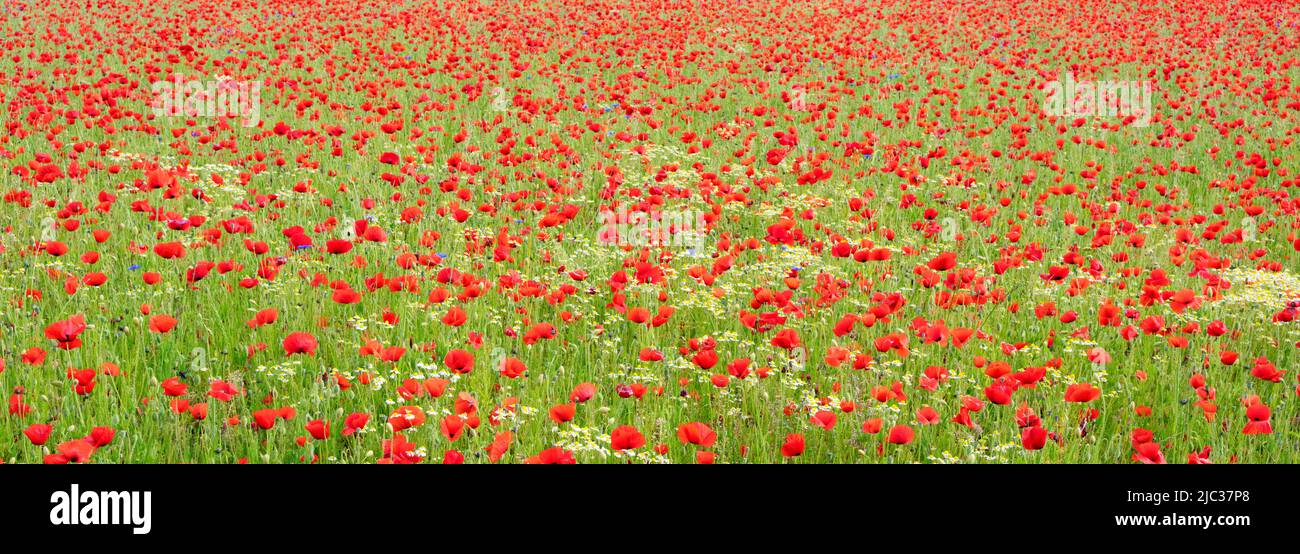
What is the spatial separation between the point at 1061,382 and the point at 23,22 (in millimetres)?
17054

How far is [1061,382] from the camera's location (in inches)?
162

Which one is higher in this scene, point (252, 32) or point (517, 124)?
point (252, 32)

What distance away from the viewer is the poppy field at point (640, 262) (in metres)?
3.55

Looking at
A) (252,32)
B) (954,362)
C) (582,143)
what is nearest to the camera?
(954,362)

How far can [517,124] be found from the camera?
1002 centimetres

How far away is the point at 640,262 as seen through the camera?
5094 mm

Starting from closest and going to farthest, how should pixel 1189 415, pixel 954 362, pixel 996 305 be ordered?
pixel 1189 415, pixel 954 362, pixel 996 305

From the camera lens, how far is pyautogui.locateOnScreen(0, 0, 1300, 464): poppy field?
3555mm
